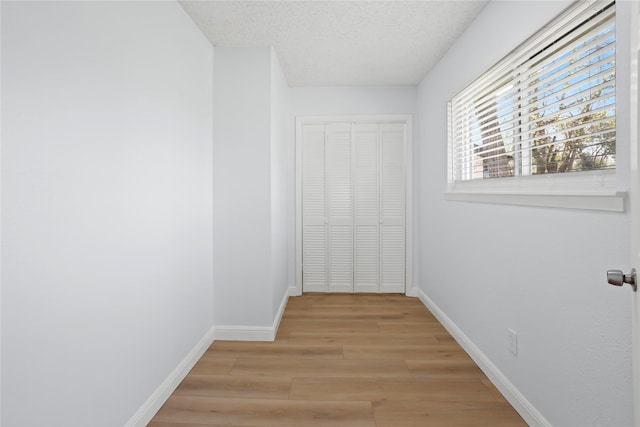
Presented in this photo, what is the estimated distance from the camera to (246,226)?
9.08ft

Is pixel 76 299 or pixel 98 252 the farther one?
pixel 98 252

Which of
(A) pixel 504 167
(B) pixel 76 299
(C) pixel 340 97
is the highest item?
(C) pixel 340 97

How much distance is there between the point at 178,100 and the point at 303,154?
1984 mm

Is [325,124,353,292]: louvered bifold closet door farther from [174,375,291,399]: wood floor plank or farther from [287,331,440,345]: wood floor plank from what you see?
[174,375,291,399]: wood floor plank

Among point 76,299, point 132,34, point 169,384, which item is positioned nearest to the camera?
point 76,299

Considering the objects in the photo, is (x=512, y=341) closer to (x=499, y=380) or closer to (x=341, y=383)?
(x=499, y=380)

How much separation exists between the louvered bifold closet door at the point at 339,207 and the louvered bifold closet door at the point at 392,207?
1.28 ft

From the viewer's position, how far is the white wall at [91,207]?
3.44 feet

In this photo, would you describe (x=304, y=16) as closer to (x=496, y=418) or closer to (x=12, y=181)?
(x=12, y=181)

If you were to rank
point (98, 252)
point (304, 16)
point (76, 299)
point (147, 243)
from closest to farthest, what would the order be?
1. point (76, 299)
2. point (98, 252)
3. point (147, 243)
4. point (304, 16)

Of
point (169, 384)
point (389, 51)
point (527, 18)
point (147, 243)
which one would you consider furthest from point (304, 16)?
point (169, 384)

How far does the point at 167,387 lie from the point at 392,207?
290 cm

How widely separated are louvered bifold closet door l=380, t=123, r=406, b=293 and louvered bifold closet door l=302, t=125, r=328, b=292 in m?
0.70

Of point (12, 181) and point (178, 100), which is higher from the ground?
point (178, 100)
